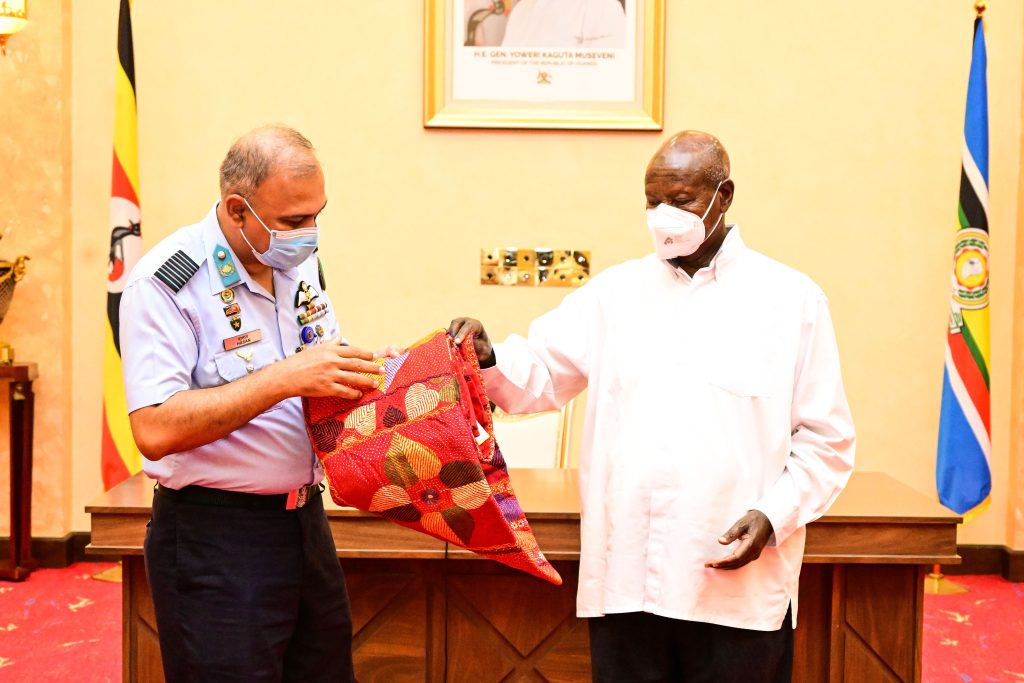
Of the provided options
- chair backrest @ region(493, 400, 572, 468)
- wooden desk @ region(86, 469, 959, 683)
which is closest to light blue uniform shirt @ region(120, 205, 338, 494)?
wooden desk @ region(86, 469, 959, 683)

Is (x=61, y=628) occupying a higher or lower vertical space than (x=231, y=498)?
lower

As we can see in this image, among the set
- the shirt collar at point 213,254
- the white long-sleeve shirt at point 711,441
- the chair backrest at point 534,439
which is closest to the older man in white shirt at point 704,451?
the white long-sleeve shirt at point 711,441

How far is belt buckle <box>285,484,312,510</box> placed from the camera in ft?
5.99

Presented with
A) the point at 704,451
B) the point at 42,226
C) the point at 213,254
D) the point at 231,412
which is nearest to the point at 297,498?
Answer: the point at 231,412

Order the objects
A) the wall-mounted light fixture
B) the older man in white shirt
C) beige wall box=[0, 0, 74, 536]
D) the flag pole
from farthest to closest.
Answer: beige wall box=[0, 0, 74, 536] < the flag pole < the wall-mounted light fixture < the older man in white shirt

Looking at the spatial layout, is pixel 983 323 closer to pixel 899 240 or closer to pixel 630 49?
pixel 899 240

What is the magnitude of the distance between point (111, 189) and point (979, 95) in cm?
358

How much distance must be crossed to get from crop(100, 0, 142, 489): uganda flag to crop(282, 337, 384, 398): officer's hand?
2.75m

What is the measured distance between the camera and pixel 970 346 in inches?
165

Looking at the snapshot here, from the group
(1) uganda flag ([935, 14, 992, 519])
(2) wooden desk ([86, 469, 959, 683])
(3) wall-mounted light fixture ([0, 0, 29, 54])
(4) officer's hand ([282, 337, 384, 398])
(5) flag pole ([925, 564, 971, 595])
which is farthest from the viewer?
(5) flag pole ([925, 564, 971, 595])

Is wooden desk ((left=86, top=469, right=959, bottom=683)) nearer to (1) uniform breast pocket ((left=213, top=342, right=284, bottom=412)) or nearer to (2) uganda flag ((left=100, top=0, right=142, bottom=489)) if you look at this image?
(1) uniform breast pocket ((left=213, top=342, right=284, bottom=412))

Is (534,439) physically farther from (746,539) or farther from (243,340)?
(243,340)

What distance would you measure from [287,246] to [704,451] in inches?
33.4

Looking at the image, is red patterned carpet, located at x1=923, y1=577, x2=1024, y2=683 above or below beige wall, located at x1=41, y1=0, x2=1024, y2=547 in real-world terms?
below
